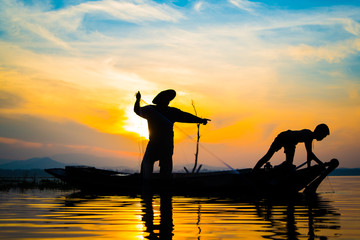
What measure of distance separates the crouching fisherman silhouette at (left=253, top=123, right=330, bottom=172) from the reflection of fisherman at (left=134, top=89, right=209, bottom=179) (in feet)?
7.87

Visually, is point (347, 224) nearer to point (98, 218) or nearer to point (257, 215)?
point (257, 215)

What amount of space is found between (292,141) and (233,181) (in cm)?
276

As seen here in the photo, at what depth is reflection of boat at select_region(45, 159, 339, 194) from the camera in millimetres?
14594

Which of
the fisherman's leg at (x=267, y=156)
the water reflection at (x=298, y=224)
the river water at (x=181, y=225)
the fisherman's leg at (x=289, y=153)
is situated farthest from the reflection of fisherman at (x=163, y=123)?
the water reflection at (x=298, y=224)

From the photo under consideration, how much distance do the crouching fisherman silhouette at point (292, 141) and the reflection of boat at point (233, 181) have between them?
0.33m

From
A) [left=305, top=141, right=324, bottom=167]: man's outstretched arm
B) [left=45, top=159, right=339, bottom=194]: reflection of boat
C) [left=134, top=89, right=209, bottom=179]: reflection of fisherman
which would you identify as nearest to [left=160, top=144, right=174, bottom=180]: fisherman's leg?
[left=134, top=89, right=209, bottom=179]: reflection of fisherman

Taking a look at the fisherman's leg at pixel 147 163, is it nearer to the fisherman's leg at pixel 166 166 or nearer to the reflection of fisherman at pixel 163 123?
the reflection of fisherman at pixel 163 123

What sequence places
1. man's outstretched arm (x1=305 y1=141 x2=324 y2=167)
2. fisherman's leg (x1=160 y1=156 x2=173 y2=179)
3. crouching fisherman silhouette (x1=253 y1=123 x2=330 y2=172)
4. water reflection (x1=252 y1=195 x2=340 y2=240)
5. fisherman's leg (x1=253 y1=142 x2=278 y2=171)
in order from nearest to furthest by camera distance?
water reflection (x1=252 y1=195 x2=340 y2=240), crouching fisherman silhouette (x1=253 y1=123 x2=330 y2=172), man's outstretched arm (x1=305 y1=141 x2=324 y2=167), fisherman's leg (x1=253 y1=142 x2=278 y2=171), fisherman's leg (x1=160 y1=156 x2=173 y2=179)

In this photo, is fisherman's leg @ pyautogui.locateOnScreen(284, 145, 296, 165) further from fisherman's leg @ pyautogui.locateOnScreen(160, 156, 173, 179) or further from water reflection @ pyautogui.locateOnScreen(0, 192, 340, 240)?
water reflection @ pyautogui.locateOnScreen(0, 192, 340, 240)

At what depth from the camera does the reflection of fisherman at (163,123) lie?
14578mm

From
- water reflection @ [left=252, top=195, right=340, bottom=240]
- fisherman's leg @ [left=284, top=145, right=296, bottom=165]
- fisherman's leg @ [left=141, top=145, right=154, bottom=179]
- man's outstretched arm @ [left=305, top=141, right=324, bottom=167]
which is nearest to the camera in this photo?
water reflection @ [left=252, top=195, right=340, bottom=240]

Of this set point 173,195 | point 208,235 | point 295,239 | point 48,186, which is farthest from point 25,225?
point 48,186

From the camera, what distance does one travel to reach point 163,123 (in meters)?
14.6

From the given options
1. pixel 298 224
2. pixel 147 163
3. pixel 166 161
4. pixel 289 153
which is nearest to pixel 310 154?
pixel 289 153
